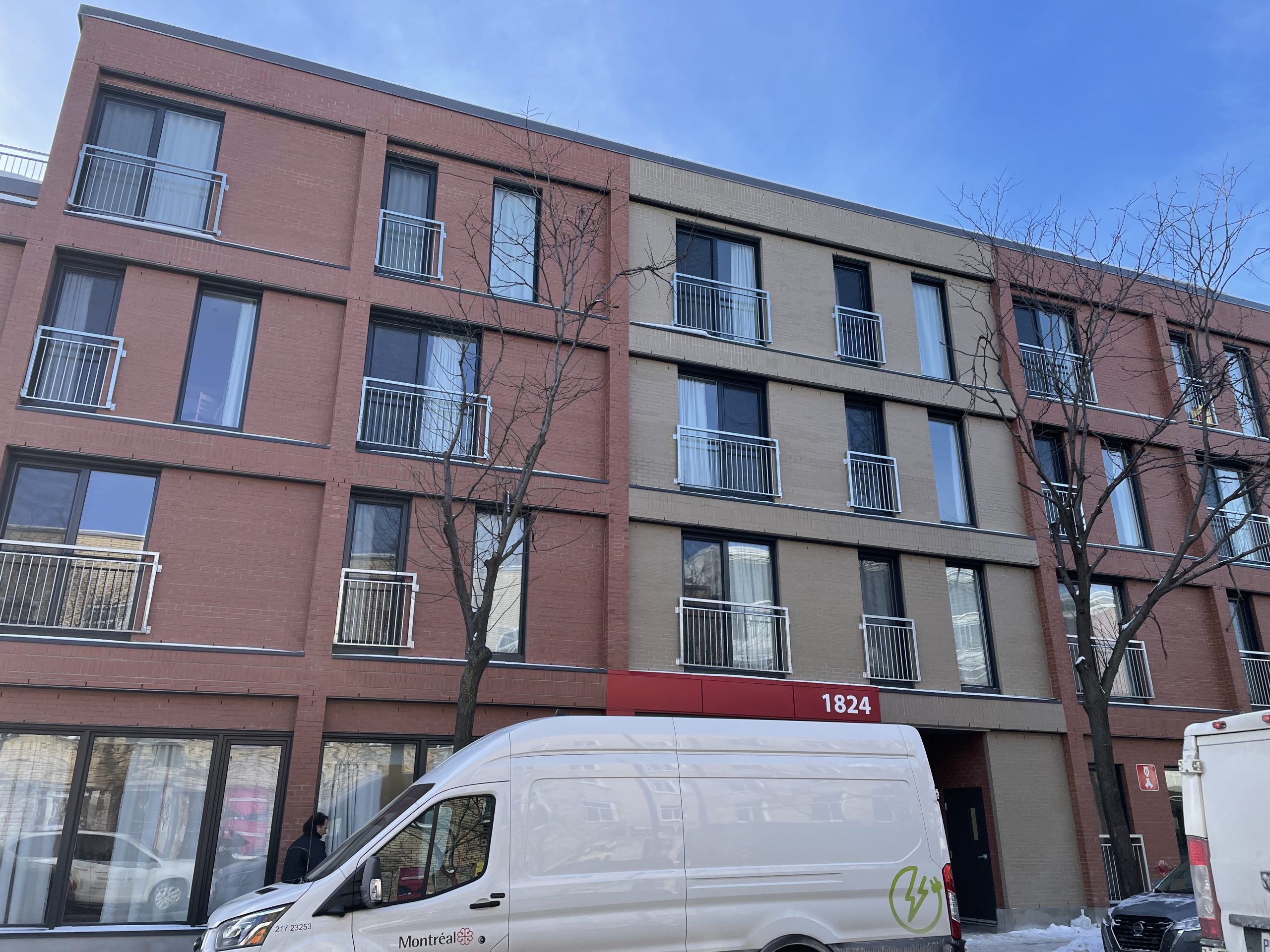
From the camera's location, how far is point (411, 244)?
15.5 meters

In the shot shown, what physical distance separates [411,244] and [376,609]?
19.9ft

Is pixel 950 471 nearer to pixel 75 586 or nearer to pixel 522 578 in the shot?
pixel 522 578

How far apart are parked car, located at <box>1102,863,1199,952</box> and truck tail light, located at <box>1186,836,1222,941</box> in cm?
264

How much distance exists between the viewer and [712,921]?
24.8 ft

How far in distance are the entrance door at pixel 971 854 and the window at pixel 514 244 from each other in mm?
11520

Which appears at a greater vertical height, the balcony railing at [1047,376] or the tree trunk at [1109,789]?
the balcony railing at [1047,376]

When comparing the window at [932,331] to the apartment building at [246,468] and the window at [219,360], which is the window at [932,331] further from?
the window at [219,360]

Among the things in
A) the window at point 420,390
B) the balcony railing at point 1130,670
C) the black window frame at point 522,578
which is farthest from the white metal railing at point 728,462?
the balcony railing at point 1130,670

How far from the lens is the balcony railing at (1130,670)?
17.6 m

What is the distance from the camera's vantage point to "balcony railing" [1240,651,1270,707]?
1867 cm

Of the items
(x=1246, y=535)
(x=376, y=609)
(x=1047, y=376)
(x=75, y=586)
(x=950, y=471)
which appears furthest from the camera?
→ (x=1246, y=535)

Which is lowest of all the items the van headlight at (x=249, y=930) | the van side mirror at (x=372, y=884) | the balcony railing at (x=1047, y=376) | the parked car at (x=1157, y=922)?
the parked car at (x=1157, y=922)

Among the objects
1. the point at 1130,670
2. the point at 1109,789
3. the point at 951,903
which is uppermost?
the point at 1130,670

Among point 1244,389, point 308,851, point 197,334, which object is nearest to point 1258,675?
point 1244,389
